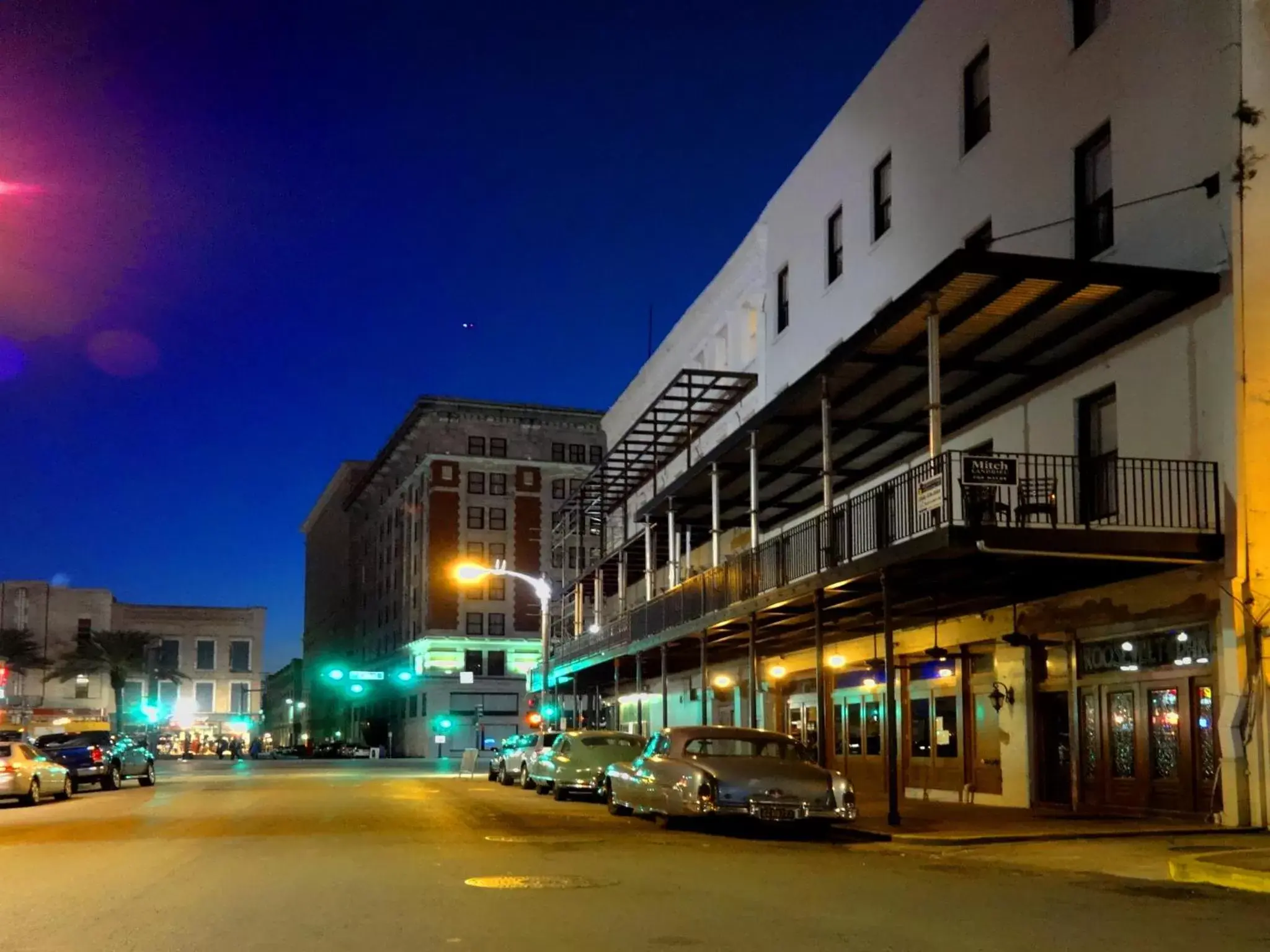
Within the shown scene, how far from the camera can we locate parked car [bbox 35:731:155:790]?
109 feet

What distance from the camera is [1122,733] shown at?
20250 mm

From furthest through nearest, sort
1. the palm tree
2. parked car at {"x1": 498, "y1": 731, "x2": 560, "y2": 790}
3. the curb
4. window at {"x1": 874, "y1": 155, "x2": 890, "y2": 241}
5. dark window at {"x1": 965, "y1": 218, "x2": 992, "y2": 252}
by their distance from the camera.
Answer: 1. the palm tree
2. parked car at {"x1": 498, "y1": 731, "x2": 560, "y2": 790}
3. window at {"x1": 874, "y1": 155, "x2": 890, "y2": 241}
4. dark window at {"x1": 965, "y1": 218, "x2": 992, "y2": 252}
5. the curb

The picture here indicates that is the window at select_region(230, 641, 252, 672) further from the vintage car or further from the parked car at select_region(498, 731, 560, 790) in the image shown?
the vintage car

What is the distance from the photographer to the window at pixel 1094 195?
67.3 feet

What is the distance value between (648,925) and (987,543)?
Result: 27.6 ft

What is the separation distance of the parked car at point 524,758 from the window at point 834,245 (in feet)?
39.2

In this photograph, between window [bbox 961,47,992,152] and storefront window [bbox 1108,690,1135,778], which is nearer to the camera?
storefront window [bbox 1108,690,1135,778]

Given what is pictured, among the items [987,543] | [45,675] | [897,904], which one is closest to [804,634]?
[987,543]

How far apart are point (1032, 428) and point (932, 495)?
5.74 meters

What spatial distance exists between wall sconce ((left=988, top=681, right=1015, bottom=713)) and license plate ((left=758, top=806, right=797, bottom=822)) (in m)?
6.93

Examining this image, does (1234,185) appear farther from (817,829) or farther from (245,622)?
(245,622)

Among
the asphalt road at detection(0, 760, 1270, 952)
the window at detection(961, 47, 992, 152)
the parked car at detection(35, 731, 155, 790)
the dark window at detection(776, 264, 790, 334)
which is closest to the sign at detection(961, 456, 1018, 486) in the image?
the asphalt road at detection(0, 760, 1270, 952)

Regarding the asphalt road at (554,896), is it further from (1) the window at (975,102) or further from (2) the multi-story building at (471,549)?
(2) the multi-story building at (471,549)

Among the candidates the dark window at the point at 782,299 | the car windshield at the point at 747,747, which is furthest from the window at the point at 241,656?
the car windshield at the point at 747,747
